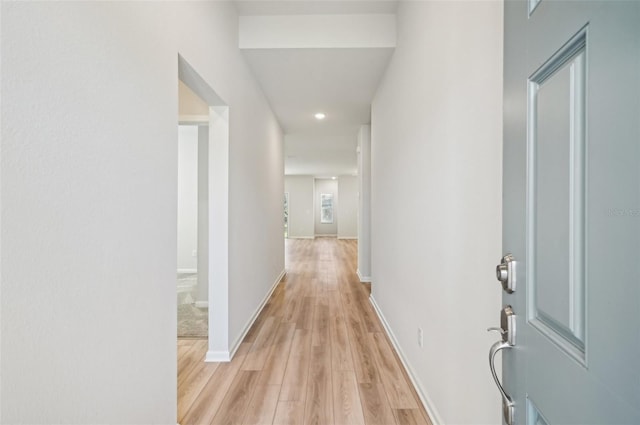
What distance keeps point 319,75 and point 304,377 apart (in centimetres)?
278

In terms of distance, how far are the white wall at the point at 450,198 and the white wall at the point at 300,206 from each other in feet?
33.0

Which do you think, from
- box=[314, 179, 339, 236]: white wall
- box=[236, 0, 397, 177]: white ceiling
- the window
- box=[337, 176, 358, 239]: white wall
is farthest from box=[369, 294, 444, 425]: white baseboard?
the window

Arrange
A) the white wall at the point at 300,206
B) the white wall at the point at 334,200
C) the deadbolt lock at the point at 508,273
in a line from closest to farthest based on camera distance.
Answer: the deadbolt lock at the point at 508,273 → the white wall at the point at 300,206 → the white wall at the point at 334,200

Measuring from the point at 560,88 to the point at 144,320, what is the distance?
57.8 inches

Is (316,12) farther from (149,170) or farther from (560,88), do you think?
(560,88)

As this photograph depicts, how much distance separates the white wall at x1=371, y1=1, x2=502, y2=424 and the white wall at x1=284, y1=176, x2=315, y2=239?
10.1 m

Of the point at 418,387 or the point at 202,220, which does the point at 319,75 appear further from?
the point at 418,387

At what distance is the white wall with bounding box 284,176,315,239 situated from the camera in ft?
40.7

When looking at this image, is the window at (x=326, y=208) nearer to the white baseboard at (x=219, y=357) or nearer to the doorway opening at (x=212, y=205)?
the doorway opening at (x=212, y=205)

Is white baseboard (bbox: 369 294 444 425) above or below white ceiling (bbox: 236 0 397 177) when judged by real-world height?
below

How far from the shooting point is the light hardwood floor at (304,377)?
5.52 ft

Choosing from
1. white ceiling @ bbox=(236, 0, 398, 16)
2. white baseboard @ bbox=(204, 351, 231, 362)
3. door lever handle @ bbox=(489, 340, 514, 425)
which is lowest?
white baseboard @ bbox=(204, 351, 231, 362)

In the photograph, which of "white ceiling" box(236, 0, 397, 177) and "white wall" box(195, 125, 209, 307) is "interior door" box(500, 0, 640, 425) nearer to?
"white ceiling" box(236, 0, 397, 177)

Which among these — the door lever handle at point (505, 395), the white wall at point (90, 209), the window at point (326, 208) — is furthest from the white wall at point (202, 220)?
the window at point (326, 208)
